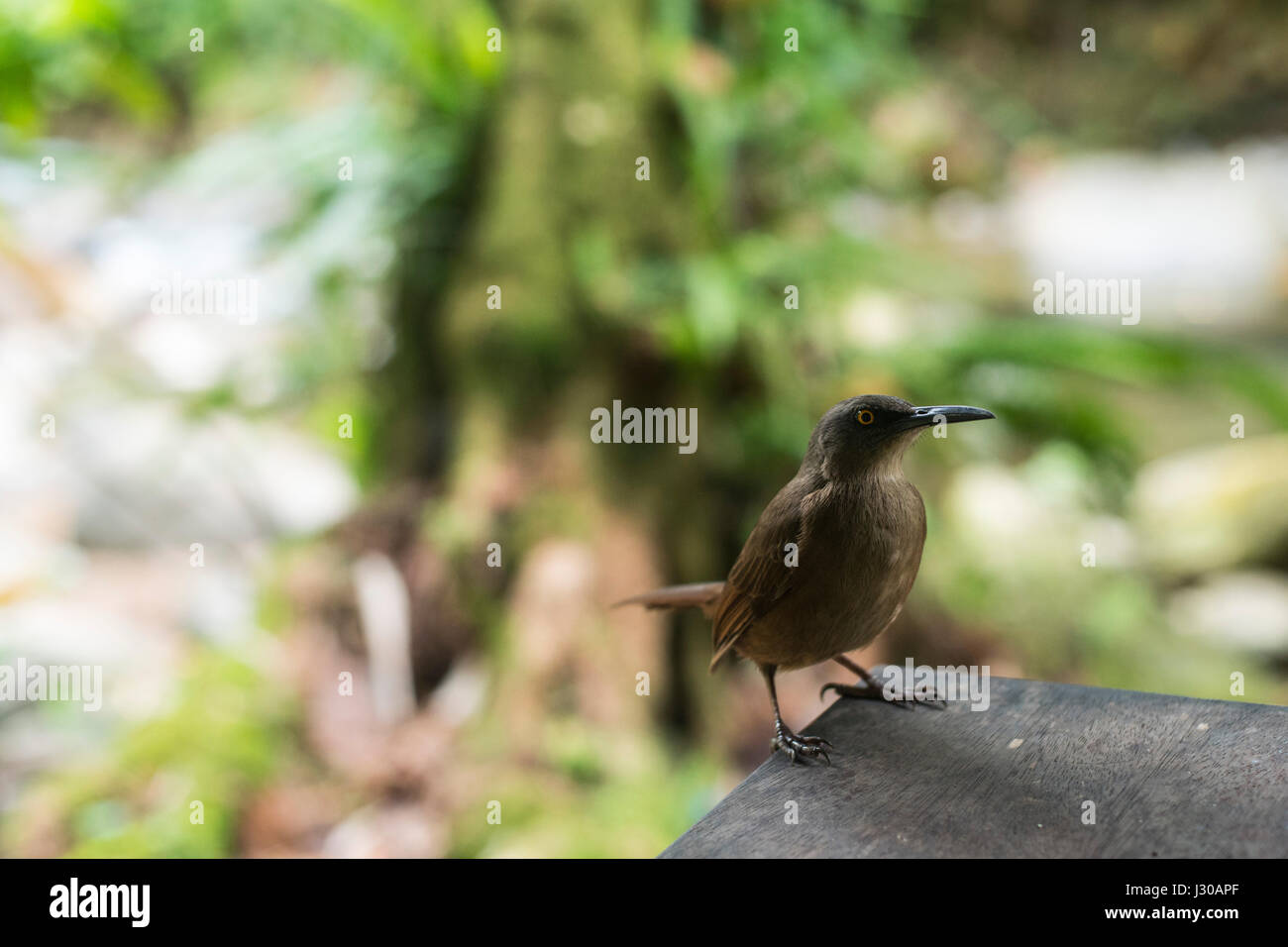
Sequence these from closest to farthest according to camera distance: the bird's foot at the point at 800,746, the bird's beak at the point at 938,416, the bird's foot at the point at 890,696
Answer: the bird's beak at the point at 938,416, the bird's foot at the point at 800,746, the bird's foot at the point at 890,696

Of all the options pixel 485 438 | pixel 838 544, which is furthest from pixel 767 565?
pixel 485 438

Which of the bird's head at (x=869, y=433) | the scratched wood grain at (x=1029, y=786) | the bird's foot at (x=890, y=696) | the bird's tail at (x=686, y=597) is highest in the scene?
the bird's head at (x=869, y=433)

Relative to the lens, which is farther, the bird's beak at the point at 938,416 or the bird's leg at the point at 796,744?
the bird's leg at the point at 796,744

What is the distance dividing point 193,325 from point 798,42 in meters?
3.76

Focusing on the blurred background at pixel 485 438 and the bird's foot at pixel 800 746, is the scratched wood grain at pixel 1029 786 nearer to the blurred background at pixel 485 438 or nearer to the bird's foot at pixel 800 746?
the bird's foot at pixel 800 746

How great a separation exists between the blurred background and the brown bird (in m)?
1.66

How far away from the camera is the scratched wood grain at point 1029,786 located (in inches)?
52.2

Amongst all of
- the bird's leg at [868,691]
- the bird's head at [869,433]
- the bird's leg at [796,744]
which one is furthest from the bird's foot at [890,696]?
the bird's head at [869,433]

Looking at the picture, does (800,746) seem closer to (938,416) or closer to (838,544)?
(838,544)

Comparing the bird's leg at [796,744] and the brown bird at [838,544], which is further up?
the brown bird at [838,544]

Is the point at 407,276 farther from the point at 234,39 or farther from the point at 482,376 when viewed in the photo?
the point at 234,39

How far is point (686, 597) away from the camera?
1.94 meters

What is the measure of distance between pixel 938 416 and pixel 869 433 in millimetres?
116
